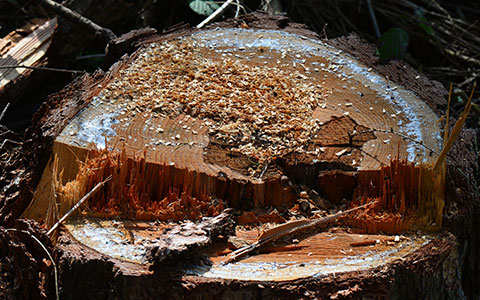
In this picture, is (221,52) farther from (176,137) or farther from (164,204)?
(164,204)

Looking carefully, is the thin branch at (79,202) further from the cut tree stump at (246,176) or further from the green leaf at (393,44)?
the green leaf at (393,44)

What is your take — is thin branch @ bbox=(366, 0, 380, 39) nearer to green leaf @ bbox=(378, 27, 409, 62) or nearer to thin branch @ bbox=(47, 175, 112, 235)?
green leaf @ bbox=(378, 27, 409, 62)

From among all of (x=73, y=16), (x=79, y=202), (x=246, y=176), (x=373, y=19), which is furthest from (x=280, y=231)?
(x=373, y=19)

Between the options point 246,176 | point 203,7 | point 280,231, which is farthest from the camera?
point 203,7

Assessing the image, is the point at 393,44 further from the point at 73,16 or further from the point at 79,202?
the point at 79,202

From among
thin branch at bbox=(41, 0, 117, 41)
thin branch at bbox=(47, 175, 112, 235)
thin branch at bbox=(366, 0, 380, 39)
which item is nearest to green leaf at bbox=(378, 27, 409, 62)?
thin branch at bbox=(366, 0, 380, 39)

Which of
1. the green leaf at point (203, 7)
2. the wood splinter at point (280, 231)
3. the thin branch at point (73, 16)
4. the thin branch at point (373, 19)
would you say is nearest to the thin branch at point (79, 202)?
the wood splinter at point (280, 231)

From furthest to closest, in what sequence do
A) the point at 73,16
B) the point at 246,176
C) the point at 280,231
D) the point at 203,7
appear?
1. the point at 203,7
2. the point at 73,16
3. the point at 246,176
4. the point at 280,231
